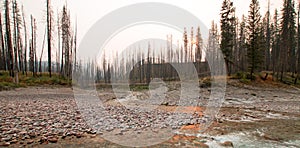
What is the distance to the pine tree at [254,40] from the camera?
23625 mm

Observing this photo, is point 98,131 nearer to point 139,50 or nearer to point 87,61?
point 139,50

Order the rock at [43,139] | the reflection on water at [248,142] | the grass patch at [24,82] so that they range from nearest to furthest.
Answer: the rock at [43,139] → the reflection on water at [248,142] → the grass patch at [24,82]

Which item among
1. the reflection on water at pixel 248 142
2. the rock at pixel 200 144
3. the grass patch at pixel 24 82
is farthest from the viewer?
the grass patch at pixel 24 82

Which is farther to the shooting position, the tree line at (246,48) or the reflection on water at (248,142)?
the tree line at (246,48)

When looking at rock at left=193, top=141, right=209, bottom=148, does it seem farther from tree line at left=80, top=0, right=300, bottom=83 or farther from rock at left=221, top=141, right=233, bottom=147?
tree line at left=80, top=0, right=300, bottom=83

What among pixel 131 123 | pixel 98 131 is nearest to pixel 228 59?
pixel 131 123

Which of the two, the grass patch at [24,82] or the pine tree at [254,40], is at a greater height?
the pine tree at [254,40]

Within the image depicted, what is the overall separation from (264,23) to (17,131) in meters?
42.9

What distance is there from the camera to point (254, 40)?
23891 mm

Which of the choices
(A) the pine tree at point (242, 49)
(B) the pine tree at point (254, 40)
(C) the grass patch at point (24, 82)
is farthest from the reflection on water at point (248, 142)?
(A) the pine tree at point (242, 49)

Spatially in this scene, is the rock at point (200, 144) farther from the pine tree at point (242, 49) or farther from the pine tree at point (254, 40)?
the pine tree at point (242, 49)

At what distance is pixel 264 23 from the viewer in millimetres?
35875

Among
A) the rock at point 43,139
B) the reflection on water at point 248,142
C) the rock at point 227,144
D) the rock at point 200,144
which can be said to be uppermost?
the rock at point 43,139

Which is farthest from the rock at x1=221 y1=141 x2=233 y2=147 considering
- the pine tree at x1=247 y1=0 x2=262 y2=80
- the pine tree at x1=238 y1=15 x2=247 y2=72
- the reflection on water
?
the pine tree at x1=238 y1=15 x2=247 y2=72
